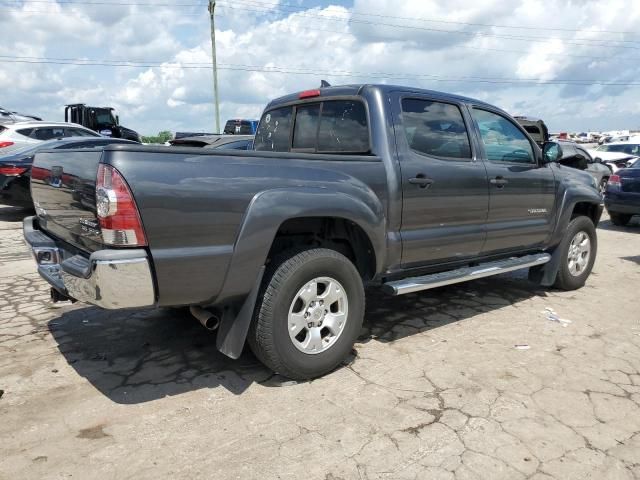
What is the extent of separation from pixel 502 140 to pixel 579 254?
183 centimetres

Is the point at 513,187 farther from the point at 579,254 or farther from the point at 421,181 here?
the point at 579,254

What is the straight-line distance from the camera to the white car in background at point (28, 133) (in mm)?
11393

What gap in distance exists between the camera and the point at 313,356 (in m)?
3.46

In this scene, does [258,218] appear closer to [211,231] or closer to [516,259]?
[211,231]

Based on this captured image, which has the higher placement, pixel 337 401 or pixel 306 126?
pixel 306 126

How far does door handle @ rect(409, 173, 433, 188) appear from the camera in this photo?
3.94 m

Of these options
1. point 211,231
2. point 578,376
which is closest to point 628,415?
point 578,376

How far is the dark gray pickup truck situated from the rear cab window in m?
0.01

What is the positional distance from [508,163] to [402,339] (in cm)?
192

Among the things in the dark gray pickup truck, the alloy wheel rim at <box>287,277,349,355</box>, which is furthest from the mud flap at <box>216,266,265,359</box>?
the alloy wheel rim at <box>287,277,349,355</box>

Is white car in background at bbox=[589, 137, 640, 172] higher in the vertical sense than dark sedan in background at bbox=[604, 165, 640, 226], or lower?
higher

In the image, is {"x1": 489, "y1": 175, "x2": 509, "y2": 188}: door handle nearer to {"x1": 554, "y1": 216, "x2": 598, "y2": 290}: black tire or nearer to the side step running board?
the side step running board

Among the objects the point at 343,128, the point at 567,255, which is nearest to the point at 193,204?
the point at 343,128

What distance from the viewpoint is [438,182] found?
4113 mm
